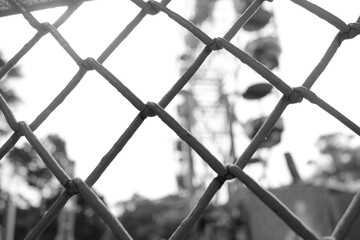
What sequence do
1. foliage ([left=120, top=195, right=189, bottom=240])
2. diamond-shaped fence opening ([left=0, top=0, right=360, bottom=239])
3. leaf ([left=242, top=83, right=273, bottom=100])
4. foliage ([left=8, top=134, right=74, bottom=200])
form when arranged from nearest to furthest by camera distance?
diamond-shaped fence opening ([left=0, top=0, right=360, bottom=239]) < leaf ([left=242, top=83, right=273, bottom=100]) < foliage ([left=8, top=134, right=74, bottom=200]) < foliage ([left=120, top=195, right=189, bottom=240])

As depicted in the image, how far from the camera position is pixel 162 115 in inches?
17.2

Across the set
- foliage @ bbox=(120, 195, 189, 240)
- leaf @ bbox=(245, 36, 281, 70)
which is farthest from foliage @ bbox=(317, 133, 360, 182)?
leaf @ bbox=(245, 36, 281, 70)

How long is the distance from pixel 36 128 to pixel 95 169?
0.42ft

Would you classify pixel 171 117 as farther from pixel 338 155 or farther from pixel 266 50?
pixel 338 155

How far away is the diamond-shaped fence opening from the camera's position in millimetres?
369

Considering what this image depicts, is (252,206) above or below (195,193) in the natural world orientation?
below

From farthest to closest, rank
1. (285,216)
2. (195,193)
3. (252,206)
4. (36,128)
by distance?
(195,193) < (252,206) < (36,128) < (285,216)

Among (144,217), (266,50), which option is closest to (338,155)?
(144,217)

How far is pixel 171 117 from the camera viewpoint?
0.44m

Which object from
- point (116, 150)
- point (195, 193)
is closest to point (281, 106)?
point (116, 150)

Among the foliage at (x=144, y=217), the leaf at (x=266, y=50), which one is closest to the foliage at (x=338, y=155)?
the foliage at (x=144, y=217)

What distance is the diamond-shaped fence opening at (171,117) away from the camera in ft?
1.21

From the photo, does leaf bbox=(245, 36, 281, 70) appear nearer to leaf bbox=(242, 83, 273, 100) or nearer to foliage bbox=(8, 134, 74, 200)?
leaf bbox=(242, 83, 273, 100)

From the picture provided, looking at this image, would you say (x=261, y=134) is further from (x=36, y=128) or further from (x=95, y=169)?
(x=36, y=128)
